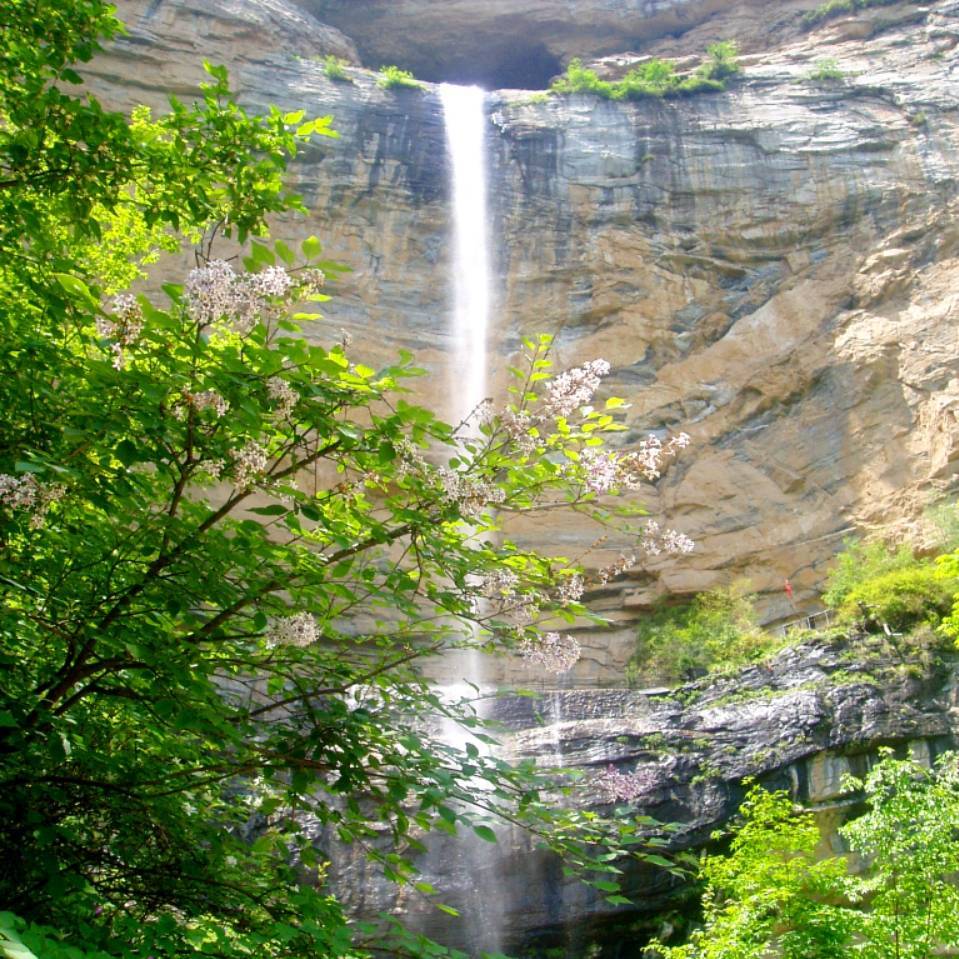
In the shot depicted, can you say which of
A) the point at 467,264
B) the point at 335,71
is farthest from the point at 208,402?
the point at 335,71

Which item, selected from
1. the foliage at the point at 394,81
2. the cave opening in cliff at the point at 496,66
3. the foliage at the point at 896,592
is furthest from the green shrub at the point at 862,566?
the cave opening in cliff at the point at 496,66

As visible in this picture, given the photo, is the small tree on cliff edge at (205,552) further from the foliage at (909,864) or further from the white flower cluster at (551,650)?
the foliage at (909,864)

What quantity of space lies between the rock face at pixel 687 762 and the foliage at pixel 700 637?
318 cm

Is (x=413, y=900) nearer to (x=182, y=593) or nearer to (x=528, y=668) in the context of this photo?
(x=528, y=668)

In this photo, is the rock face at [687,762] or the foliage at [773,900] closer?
the foliage at [773,900]

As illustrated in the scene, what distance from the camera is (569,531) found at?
21141 mm

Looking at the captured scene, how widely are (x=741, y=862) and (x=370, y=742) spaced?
5985 millimetres

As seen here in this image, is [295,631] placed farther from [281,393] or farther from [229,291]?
[229,291]

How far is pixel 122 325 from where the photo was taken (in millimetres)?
3074

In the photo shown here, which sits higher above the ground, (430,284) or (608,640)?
(430,284)

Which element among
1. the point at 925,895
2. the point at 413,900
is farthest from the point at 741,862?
the point at 413,900

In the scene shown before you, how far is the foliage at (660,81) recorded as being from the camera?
1013 inches

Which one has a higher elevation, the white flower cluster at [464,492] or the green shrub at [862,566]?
the green shrub at [862,566]

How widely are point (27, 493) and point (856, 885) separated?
774cm
